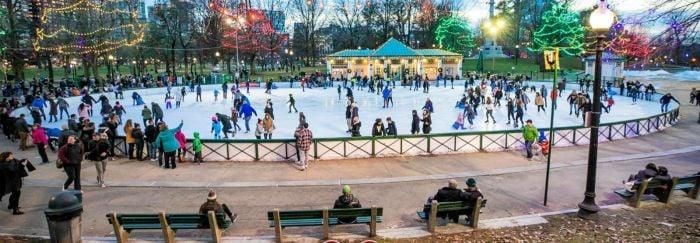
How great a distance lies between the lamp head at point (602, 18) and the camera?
25.8ft

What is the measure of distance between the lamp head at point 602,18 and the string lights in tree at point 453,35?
58.7 metres

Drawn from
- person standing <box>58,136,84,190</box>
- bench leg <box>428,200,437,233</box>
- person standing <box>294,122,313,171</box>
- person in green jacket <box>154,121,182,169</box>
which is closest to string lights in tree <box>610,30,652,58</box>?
bench leg <box>428,200,437,233</box>

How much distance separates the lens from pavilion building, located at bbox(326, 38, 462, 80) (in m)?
47.4

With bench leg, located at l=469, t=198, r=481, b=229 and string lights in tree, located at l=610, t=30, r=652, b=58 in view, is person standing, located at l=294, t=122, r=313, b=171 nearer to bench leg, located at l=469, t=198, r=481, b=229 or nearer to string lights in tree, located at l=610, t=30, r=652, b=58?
bench leg, located at l=469, t=198, r=481, b=229

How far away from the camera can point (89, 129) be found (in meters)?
13.0

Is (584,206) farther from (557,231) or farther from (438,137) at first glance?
(438,137)

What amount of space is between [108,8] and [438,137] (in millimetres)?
44000

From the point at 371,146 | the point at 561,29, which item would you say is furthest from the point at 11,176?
the point at 561,29

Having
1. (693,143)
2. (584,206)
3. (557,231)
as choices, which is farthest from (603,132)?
(557,231)

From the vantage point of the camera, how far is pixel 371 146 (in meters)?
13.6

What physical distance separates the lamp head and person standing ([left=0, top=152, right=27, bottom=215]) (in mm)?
10846

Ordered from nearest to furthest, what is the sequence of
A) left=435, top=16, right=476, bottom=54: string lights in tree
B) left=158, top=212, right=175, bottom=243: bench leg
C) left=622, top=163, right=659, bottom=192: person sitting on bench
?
left=158, top=212, right=175, bottom=243: bench leg → left=622, top=163, right=659, bottom=192: person sitting on bench → left=435, top=16, right=476, bottom=54: string lights in tree

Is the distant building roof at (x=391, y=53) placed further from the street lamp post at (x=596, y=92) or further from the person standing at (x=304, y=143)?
the street lamp post at (x=596, y=92)

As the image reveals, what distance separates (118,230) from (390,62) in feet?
141
